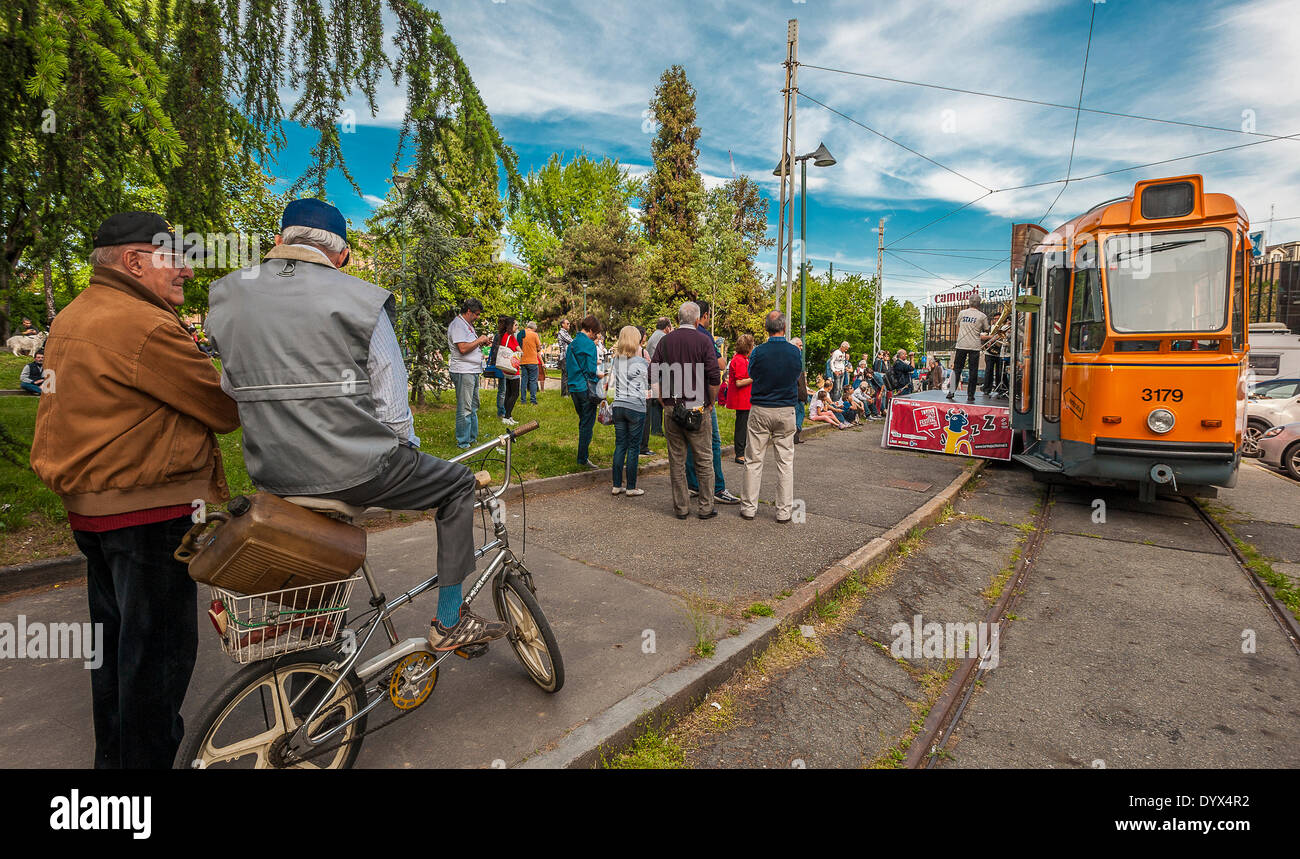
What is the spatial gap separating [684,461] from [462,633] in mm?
4319

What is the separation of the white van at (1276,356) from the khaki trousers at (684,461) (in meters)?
23.0

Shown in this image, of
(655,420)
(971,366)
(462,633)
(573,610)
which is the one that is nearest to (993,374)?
(971,366)

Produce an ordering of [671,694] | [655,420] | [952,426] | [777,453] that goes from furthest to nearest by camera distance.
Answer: [952,426], [655,420], [777,453], [671,694]

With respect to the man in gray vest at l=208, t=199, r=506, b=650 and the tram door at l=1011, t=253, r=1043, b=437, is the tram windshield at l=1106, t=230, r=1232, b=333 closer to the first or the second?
the tram door at l=1011, t=253, r=1043, b=437

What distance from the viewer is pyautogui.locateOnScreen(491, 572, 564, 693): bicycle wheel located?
311 cm

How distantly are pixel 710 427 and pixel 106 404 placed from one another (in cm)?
550

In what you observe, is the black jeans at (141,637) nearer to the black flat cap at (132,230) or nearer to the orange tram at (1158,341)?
the black flat cap at (132,230)

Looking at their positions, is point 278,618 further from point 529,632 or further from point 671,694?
point 671,694

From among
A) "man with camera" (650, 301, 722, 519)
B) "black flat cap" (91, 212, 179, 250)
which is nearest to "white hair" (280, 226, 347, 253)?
"black flat cap" (91, 212, 179, 250)

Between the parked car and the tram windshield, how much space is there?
31.5 feet

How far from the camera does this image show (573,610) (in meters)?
4.28

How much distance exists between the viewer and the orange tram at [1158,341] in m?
7.25

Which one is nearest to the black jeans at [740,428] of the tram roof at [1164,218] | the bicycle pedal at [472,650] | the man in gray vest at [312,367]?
the tram roof at [1164,218]
